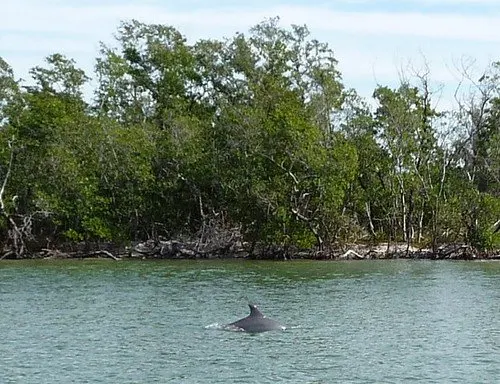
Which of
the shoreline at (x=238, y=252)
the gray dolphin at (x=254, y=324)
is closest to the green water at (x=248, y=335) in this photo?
the gray dolphin at (x=254, y=324)

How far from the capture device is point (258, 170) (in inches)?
2402

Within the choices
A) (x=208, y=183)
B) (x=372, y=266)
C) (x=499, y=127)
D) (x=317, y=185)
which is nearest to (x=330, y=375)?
(x=372, y=266)

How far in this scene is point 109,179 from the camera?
218 feet

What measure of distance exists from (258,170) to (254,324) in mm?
34149

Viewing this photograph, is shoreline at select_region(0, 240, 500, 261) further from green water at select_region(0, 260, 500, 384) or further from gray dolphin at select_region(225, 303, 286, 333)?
gray dolphin at select_region(225, 303, 286, 333)

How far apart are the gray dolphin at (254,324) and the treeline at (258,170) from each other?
30961 mm

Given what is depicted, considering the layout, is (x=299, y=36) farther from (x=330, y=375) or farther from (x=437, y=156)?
(x=330, y=375)

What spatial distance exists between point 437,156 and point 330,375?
4758 centimetres

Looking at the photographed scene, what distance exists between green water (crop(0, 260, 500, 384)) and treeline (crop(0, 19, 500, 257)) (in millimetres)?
11762

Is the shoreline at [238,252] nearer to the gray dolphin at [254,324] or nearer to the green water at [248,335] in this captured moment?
the green water at [248,335]

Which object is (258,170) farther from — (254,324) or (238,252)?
(254,324)

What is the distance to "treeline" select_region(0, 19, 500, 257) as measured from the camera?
59.8 metres

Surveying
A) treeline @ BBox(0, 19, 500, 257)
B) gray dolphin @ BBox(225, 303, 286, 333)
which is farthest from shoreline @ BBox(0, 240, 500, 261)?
gray dolphin @ BBox(225, 303, 286, 333)

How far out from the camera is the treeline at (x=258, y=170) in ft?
196
